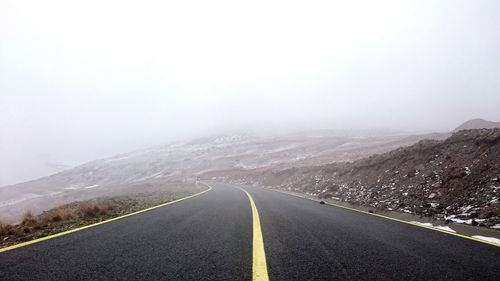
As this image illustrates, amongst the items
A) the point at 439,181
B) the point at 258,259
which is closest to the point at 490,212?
the point at 439,181

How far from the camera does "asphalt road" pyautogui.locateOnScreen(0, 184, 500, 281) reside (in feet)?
11.1

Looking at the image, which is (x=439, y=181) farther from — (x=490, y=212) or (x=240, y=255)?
(x=240, y=255)

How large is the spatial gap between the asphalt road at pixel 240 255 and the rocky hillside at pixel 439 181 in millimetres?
4745

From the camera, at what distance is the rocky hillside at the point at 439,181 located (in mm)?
10039

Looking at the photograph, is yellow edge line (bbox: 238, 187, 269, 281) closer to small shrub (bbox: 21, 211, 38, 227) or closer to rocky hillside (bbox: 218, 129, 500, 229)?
small shrub (bbox: 21, 211, 38, 227)

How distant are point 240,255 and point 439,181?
39.8 feet

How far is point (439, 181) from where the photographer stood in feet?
42.8

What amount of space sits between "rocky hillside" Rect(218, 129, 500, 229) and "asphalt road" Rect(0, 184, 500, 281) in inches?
187

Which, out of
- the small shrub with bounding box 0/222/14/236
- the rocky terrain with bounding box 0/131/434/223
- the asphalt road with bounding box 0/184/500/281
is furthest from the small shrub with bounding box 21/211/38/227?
the rocky terrain with bounding box 0/131/434/223

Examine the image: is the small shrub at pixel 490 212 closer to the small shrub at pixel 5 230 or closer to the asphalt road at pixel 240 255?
the asphalt road at pixel 240 255

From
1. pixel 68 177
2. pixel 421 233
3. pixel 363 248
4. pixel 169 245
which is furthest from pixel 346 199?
pixel 68 177

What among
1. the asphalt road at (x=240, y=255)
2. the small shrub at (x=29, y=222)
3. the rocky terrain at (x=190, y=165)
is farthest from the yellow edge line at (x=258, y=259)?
the rocky terrain at (x=190, y=165)

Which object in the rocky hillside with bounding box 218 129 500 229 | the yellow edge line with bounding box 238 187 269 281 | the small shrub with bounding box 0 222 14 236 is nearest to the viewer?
the yellow edge line with bounding box 238 187 269 281

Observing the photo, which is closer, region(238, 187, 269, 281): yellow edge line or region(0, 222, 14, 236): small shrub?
region(238, 187, 269, 281): yellow edge line
